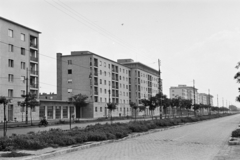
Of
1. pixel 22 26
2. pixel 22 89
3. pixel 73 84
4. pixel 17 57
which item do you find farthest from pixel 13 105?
pixel 73 84

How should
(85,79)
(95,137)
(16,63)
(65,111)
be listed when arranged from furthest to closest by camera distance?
(85,79), (65,111), (16,63), (95,137)

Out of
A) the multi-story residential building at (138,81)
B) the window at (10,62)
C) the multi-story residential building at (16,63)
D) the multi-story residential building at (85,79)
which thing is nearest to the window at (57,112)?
the multi-story residential building at (85,79)

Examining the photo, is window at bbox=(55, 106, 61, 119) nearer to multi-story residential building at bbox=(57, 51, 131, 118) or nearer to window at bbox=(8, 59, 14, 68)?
multi-story residential building at bbox=(57, 51, 131, 118)

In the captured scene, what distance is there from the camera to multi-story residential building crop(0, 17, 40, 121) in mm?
49406

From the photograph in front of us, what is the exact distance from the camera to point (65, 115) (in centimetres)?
6775

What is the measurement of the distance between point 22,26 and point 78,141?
44305 mm

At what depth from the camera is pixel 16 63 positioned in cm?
5225

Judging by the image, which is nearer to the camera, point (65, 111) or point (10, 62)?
point (10, 62)

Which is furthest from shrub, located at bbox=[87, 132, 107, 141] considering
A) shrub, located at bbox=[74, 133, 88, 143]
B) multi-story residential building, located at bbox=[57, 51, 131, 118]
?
multi-story residential building, located at bbox=[57, 51, 131, 118]

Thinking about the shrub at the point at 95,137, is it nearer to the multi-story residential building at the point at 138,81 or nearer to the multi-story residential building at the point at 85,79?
the multi-story residential building at the point at 85,79

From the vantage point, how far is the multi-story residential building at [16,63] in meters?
49.4

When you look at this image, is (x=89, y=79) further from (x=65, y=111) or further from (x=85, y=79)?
(x=65, y=111)

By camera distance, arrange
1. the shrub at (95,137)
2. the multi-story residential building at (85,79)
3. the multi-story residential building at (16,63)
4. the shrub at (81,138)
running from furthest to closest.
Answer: the multi-story residential building at (85,79) < the multi-story residential building at (16,63) < the shrub at (95,137) < the shrub at (81,138)

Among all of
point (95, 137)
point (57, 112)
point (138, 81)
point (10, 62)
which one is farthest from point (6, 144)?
point (138, 81)
